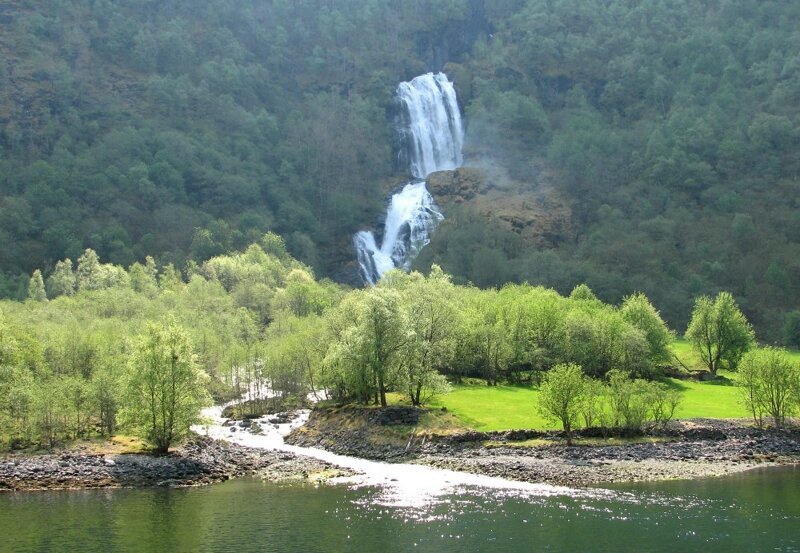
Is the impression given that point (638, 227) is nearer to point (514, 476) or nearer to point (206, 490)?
point (514, 476)

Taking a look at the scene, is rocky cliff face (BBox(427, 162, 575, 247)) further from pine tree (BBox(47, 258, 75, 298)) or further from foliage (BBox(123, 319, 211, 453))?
foliage (BBox(123, 319, 211, 453))

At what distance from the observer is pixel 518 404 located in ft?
258

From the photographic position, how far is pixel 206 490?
56312 millimetres

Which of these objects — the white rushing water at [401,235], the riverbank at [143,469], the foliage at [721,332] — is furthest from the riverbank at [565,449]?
the white rushing water at [401,235]

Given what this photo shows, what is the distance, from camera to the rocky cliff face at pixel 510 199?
177500 mm

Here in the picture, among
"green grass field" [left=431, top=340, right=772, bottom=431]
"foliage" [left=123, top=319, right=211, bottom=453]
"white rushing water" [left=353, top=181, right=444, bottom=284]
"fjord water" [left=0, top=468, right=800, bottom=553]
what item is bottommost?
"fjord water" [left=0, top=468, right=800, bottom=553]

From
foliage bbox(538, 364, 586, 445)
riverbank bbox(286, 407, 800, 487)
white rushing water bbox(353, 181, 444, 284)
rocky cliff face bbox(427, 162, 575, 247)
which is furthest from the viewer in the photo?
rocky cliff face bbox(427, 162, 575, 247)

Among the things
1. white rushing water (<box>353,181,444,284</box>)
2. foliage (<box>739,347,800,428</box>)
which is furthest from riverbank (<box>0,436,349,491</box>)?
white rushing water (<box>353,181,444,284</box>)

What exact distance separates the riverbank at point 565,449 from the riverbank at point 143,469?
6.88 metres

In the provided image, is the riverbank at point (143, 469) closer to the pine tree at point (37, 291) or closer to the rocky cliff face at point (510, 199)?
the pine tree at point (37, 291)

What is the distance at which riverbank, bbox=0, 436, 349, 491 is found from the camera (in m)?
57.9

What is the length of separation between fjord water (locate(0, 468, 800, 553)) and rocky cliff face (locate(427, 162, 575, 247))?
405 feet

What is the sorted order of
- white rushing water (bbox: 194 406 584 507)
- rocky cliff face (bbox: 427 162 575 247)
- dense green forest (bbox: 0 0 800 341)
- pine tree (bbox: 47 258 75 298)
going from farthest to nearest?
rocky cliff face (bbox: 427 162 575 247) < dense green forest (bbox: 0 0 800 341) < pine tree (bbox: 47 258 75 298) < white rushing water (bbox: 194 406 584 507)

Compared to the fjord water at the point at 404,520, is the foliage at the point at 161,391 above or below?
above
